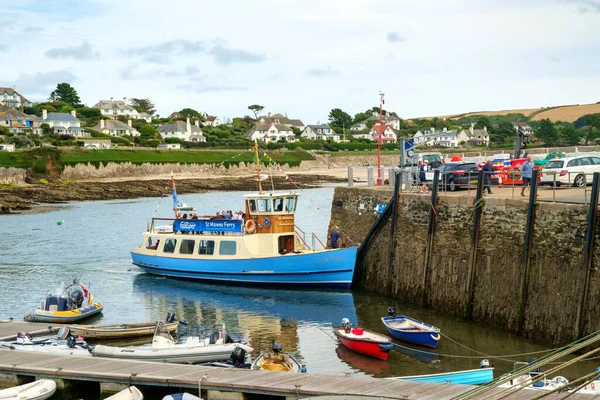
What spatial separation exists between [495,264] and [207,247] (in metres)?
15.1

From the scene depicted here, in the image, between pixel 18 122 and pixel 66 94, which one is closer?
pixel 18 122

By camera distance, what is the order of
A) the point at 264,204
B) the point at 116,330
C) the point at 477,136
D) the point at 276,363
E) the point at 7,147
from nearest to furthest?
1. the point at 276,363
2. the point at 116,330
3. the point at 264,204
4. the point at 7,147
5. the point at 477,136

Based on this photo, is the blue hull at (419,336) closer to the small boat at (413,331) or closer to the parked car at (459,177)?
the small boat at (413,331)

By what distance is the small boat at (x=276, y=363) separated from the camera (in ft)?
59.8

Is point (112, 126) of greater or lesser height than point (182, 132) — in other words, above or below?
above

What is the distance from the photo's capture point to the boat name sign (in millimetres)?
32969

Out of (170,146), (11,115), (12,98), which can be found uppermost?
(12,98)

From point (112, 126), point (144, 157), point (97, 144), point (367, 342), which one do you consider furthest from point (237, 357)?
point (112, 126)

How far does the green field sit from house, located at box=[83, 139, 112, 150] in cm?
510

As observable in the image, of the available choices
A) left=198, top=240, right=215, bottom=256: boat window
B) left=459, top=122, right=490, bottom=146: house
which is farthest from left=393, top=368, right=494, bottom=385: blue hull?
left=459, top=122, right=490, bottom=146: house

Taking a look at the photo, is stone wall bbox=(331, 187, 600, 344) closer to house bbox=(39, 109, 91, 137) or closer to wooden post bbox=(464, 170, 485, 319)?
wooden post bbox=(464, 170, 485, 319)

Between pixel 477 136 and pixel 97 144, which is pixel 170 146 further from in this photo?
pixel 477 136

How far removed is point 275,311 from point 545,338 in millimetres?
11111

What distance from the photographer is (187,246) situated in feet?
115
